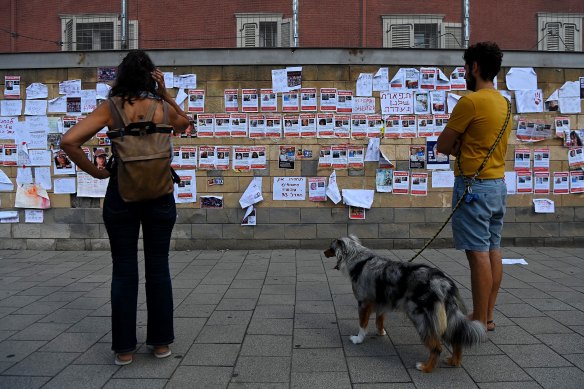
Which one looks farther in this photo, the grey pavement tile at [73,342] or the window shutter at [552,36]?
the window shutter at [552,36]

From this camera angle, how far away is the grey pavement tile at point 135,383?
3.00 meters

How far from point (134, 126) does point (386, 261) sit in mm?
2106

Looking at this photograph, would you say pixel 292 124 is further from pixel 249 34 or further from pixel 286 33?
pixel 249 34

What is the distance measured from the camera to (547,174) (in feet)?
23.7

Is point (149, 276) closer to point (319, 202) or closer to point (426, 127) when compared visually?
point (319, 202)

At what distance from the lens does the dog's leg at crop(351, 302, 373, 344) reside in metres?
3.62

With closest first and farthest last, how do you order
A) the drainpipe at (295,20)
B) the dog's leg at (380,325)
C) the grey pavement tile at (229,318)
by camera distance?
the dog's leg at (380,325) → the grey pavement tile at (229,318) → the drainpipe at (295,20)

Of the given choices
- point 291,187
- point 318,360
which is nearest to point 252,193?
point 291,187

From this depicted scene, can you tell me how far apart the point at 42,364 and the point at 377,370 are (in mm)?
2404

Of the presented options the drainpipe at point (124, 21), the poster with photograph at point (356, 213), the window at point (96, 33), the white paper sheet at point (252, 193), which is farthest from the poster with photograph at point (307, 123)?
the drainpipe at point (124, 21)

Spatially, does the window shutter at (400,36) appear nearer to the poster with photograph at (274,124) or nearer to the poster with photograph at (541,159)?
the poster with photograph at (274,124)

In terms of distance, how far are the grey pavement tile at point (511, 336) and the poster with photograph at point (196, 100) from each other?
515 centimetres

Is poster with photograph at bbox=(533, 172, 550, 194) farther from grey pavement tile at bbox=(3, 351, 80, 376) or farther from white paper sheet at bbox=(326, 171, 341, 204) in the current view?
grey pavement tile at bbox=(3, 351, 80, 376)

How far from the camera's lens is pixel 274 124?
718cm
